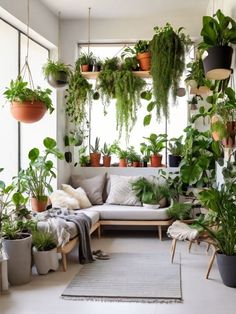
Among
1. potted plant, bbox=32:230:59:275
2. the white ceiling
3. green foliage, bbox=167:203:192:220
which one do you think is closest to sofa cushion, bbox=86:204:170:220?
green foliage, bbox=167:203:192:220

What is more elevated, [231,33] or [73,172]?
[231,33]

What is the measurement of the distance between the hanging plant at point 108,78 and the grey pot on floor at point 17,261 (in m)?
2.78

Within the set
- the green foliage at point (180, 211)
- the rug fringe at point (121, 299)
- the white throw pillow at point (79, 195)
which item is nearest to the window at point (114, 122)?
the white throw pillow at point (79, 195)

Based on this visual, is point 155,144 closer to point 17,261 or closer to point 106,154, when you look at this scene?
point 106,154

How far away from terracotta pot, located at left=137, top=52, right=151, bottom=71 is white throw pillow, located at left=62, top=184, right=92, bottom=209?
2.04 m

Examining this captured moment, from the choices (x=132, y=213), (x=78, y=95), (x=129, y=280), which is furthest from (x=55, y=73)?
(x=129, y=280)

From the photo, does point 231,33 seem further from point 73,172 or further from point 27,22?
point 73,172

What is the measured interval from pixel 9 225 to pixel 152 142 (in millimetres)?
2819

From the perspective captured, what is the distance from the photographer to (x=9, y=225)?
382 centimetres

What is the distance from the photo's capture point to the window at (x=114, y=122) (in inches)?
A: 241

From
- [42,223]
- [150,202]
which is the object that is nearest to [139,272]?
[42,223]

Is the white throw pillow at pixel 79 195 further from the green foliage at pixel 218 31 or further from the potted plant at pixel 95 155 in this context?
the green foliage at pixel 218 31

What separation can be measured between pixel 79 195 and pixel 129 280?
206 cm

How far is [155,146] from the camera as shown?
5.94 meters
